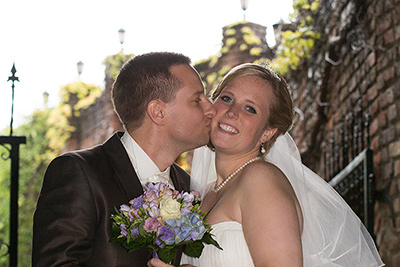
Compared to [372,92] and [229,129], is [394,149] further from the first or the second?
[229,129]

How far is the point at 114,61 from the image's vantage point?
12133mm

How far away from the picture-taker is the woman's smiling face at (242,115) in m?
2.60

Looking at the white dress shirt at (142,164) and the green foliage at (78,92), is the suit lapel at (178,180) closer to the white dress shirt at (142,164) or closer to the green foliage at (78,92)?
the white dress shirt at (142,164)

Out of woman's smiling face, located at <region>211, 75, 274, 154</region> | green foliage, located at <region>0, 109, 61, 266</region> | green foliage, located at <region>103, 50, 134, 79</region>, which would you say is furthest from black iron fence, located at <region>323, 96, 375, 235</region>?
green foliage, located at <region>0, 109, 61, 266</region>

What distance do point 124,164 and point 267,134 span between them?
766 millimetres

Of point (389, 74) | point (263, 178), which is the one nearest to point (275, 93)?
point (263, 178)

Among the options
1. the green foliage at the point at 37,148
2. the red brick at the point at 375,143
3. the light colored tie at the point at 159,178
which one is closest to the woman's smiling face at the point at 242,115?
the light colored tie at the point at 159,178

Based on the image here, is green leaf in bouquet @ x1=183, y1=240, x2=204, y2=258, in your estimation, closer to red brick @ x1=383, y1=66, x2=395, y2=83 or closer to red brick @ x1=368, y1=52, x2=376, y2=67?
red brick @ x1=383, y1=66, x2=395, y2=83

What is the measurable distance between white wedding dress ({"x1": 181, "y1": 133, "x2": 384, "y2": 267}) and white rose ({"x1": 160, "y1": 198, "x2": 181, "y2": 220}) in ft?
1.22

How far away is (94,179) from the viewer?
7.75 feet

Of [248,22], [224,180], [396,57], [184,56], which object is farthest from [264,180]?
[248,22]

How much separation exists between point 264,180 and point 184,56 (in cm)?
88

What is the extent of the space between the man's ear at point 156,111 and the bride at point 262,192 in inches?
10.6

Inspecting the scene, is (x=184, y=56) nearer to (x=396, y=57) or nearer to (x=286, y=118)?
(x=286, y=118)
